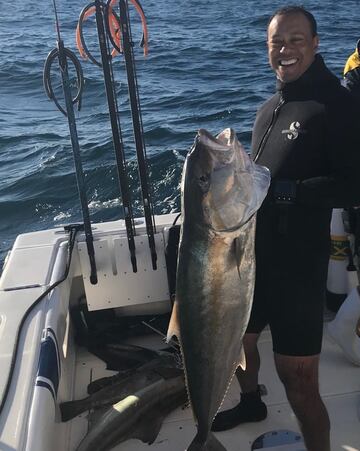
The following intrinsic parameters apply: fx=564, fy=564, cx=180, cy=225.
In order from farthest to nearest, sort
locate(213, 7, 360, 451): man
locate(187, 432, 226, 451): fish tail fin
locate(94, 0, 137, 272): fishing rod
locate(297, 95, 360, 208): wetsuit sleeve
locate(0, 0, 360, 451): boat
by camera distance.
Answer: locate(94, 0, 137, 272): fishing rod, locate(0, 0, 360, 451): boat, locate(213, 7, 360, 451): man, locate(297, 95, 360, 208): wetsuit sleeve, locate(187, 432, 226, 451): fish tail fin

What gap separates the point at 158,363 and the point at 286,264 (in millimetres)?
1332

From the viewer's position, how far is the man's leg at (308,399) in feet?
8.75

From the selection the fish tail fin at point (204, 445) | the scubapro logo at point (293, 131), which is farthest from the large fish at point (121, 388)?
the scubapro logo at point (293, 131)

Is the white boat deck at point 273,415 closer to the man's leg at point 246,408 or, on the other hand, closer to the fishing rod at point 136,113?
the man's leg at point 246,408

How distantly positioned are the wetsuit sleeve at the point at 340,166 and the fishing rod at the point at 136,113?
51.1 inches

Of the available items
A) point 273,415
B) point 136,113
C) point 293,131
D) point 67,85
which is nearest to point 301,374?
point 273,415

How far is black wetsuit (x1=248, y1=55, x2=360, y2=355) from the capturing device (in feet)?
8.16

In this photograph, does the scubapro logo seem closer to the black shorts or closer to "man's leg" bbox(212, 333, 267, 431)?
the black shorts

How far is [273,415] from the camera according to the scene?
3285 mm

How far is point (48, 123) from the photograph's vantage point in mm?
11203

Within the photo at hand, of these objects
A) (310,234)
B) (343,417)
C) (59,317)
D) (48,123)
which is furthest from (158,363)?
(48,123)

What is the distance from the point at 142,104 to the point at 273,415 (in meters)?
9.34

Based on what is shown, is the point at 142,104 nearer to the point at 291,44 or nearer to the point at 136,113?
the point at 136,113

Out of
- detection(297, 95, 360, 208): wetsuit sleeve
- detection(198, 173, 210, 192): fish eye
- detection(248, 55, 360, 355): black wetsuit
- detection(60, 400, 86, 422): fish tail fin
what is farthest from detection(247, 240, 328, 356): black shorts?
detection(60, 400, 86, 422): fish tail fin
